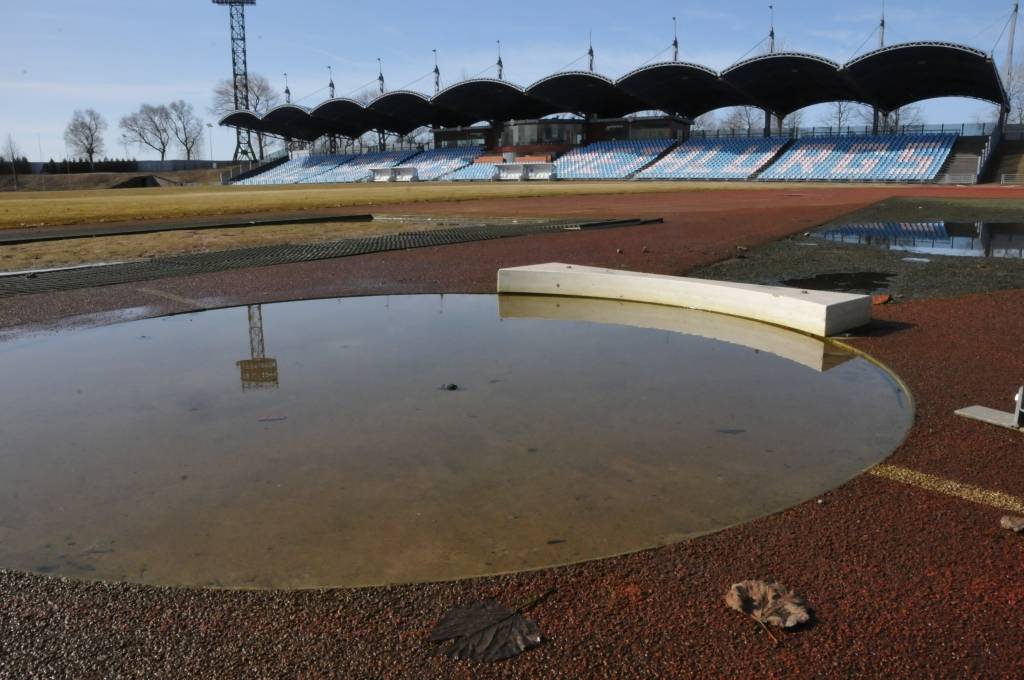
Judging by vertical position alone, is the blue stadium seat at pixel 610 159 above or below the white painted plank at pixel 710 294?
above

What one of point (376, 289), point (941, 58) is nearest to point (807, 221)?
point (376, 289)

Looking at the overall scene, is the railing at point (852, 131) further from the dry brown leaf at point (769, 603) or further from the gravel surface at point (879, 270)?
the dry brown leaf at point (769, 603)

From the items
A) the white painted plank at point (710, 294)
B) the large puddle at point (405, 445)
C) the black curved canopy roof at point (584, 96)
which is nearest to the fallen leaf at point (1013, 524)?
the large puddle at point (405, 445)

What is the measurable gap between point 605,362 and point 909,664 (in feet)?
12.4

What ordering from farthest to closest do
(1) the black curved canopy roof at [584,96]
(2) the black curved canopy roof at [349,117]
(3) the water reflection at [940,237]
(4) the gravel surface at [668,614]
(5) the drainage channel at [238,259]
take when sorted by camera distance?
(2) the black curved canopy roof at [349,117], (1) the black curved canopy roof at [584,96], (3) the water reflection at [940,237], (5) the drainage channel at [238,259], (4) the gravel surface at [668,614]

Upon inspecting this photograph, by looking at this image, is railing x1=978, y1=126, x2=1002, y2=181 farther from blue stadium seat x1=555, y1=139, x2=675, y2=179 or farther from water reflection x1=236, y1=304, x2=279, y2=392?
water reflection x1=236, y1=304, x2=279, y2=392

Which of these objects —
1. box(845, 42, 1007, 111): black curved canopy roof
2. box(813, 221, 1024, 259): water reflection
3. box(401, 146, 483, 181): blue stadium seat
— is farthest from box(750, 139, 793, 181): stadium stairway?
box(813, 221, 1024, 259): water reflection

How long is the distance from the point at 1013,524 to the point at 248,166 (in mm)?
105779

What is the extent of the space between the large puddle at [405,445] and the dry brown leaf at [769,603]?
54 centimetres

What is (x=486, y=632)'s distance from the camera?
8.23 ft

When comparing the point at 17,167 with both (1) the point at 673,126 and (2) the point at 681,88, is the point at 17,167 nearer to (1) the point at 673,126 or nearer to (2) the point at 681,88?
(1) the point at 673,126

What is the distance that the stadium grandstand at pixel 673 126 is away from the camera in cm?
5469

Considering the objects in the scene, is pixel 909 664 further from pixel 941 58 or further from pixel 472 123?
pixel 472 123

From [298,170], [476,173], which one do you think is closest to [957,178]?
[476,173]
